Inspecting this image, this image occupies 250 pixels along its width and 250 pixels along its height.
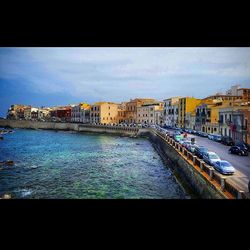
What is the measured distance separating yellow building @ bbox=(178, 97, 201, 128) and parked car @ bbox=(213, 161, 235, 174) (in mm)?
7925

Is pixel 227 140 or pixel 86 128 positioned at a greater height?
pixel 227 140

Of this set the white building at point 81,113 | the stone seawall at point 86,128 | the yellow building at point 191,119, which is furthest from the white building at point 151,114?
the white building at point 81,113

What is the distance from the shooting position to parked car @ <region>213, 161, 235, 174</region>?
20.6 ft

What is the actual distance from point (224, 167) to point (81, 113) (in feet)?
69.3

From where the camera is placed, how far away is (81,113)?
26422 mm

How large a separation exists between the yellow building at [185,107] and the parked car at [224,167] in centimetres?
793

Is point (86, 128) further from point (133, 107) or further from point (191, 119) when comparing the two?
point (191, 119)

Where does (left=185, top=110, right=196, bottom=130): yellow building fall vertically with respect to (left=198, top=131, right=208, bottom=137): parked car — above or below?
above

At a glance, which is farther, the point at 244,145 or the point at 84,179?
the point at 244,145

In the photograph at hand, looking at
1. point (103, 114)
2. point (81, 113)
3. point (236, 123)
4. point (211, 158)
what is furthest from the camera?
point (103, 114)

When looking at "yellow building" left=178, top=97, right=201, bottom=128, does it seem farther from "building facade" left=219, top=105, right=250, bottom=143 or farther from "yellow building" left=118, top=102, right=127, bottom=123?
"yellow building" left=118, top=102, right=127, bottom=123

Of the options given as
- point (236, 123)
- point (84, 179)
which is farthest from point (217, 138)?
point (84, 179)

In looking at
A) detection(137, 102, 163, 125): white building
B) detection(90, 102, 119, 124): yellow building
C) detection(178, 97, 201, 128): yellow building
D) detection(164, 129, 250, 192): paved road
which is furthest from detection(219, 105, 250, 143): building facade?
detection(90, 102, 119, 124): yellow building

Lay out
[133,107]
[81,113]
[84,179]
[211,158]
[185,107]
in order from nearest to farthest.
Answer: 1. [211,158]
2. [84,179]
3. [185,107]
4. [133,107]
5. [81,113]
